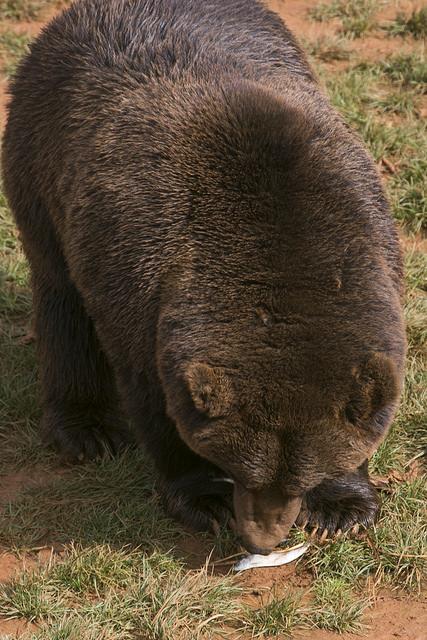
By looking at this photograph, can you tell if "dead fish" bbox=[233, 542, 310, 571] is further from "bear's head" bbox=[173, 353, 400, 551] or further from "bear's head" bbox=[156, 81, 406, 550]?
"bear's head" bbox=[173, 353, 400, 551]

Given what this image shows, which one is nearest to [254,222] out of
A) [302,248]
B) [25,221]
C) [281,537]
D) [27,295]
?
[302,248]

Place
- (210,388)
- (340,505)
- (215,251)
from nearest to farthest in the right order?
(210,388)
(215,251)
(340,505)

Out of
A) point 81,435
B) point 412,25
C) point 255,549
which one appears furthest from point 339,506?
point 412,25

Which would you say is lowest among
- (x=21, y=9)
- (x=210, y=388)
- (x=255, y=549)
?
(x=255, y=549)

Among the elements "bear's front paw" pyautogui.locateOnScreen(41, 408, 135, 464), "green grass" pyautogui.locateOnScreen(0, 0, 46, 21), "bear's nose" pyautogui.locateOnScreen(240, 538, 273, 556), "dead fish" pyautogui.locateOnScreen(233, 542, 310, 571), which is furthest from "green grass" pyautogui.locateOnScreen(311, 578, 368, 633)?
"green grass" pyautogui.locateOnScreen(0, 0, 46, 21)

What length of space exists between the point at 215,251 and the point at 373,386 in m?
1.05

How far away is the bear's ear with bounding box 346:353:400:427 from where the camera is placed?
562cm

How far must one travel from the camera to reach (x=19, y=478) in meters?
7.37

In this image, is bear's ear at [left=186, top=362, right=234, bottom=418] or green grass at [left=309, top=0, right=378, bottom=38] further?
green grass at [left=309, top=0, right=378, bottom=38]

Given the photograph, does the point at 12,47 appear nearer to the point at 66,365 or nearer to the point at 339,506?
the point at 66,365

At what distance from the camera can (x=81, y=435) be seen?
24.6ft

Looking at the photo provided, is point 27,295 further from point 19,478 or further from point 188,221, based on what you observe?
point 188,221

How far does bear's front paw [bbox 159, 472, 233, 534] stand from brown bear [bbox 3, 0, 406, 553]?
0.01 m

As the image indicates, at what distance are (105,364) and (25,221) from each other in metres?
1.04
